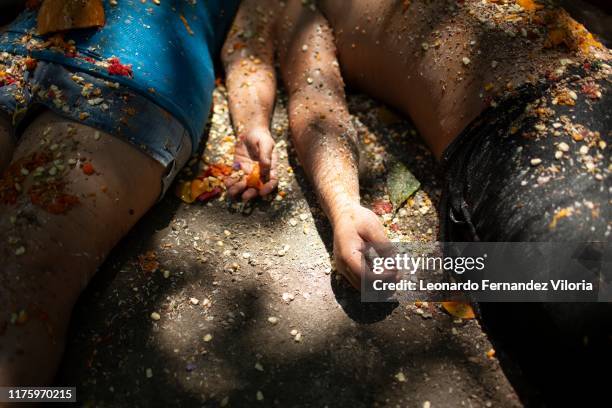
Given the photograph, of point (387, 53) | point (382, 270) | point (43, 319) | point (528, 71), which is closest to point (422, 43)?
point (387, 53)

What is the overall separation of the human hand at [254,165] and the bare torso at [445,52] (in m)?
0.57

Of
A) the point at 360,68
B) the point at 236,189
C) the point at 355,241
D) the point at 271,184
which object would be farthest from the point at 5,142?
the point at 360,68

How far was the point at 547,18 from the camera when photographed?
192cm

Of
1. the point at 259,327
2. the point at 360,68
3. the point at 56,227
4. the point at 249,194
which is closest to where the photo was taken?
the point at 56,227

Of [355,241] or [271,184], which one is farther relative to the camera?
[271,184]

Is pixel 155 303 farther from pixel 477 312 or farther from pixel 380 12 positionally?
pixel 380 12

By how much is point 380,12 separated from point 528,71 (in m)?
0.68

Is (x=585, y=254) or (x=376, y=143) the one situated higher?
(x=585, y=254)

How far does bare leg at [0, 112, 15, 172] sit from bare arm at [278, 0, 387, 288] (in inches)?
42.8

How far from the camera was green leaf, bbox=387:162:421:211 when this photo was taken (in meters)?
2.18

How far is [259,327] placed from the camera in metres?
1.86

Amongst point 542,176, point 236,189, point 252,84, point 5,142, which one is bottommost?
point 236,189

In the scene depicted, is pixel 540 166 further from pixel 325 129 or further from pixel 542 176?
pixel 325 129

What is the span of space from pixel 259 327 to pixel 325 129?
0.84 metres
